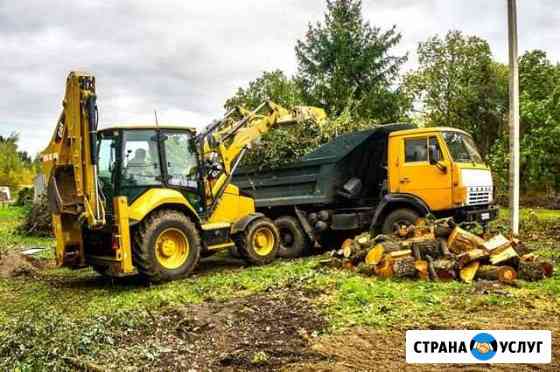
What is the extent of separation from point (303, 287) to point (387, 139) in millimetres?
4557

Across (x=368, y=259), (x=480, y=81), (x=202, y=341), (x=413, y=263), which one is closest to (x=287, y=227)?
(x=368, y=259)

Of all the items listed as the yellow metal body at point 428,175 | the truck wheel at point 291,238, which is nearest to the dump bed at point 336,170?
the truck wheel at point 291,238

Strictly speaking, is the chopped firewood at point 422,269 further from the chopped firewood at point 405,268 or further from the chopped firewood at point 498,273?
the chopped firewood at point 498,273

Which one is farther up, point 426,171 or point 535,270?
point 426,171

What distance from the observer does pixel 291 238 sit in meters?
11.4

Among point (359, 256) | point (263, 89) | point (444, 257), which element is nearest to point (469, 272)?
point (444, 257)

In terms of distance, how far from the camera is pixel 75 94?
773 centimetres

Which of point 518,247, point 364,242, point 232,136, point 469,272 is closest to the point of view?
point 469,272

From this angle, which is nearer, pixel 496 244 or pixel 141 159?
pixel 496 244

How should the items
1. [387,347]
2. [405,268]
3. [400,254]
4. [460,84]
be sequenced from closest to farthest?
[387,347]
[405,268]
[400,254]
[460,84]

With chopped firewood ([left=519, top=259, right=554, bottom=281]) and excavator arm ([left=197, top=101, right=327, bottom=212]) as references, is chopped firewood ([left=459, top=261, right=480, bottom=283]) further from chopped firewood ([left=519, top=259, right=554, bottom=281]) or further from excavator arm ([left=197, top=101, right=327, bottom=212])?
excavator arm ([left=197, top=101, right=327, bottom=212])

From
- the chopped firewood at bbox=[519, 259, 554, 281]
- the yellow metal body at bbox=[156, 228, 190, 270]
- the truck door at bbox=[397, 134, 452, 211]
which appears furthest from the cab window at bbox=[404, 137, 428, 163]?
the yellow metal body at bbox=[156, 228, 190, 270]

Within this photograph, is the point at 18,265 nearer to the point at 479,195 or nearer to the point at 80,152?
the point at 80,152

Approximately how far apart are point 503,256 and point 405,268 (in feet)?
4.41
